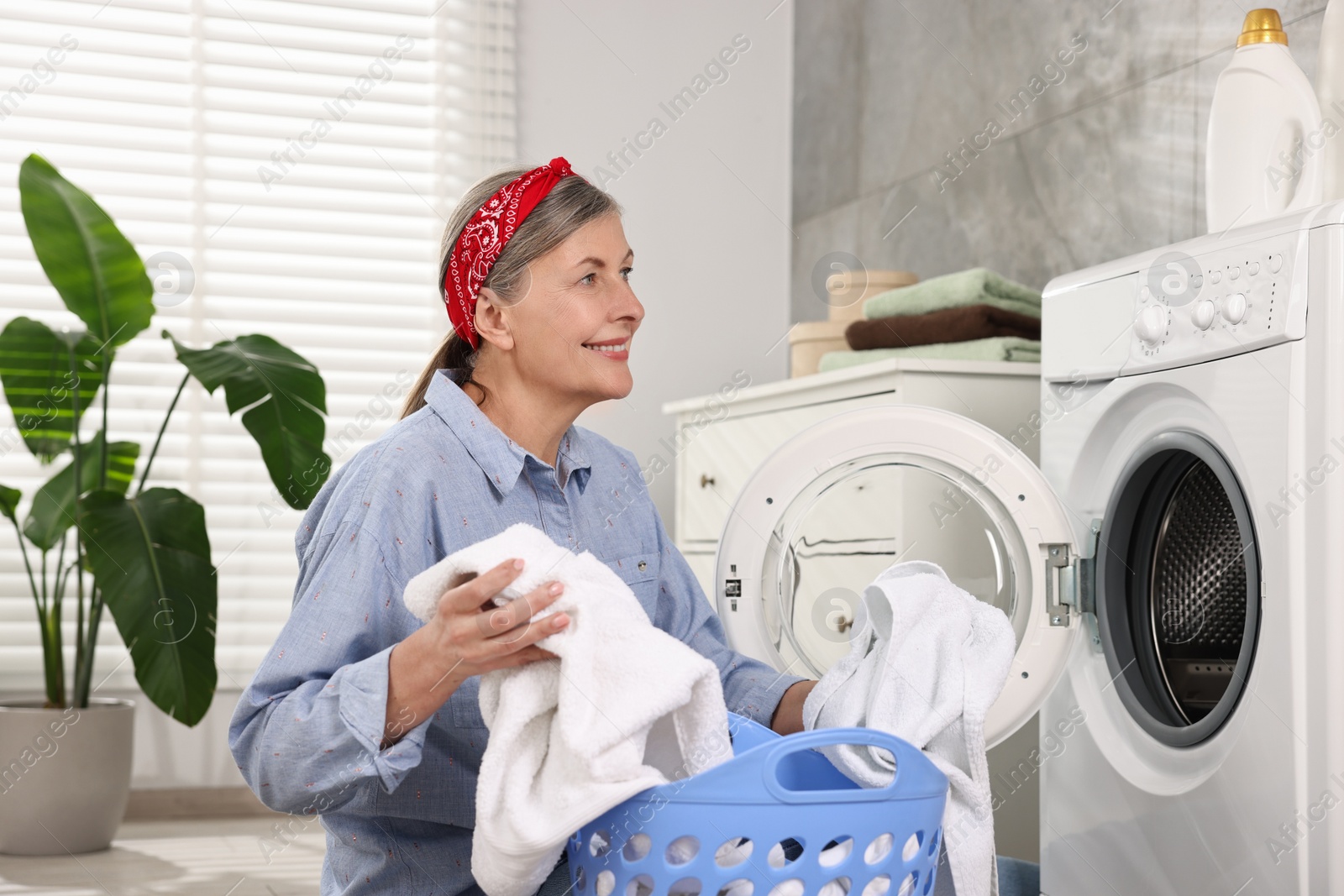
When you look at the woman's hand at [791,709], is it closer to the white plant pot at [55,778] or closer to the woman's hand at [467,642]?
the woman's hand at [467,642]

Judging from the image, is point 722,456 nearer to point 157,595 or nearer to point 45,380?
point 157,595

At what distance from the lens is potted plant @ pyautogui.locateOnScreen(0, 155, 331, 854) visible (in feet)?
7.52

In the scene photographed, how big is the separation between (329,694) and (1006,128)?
1959mm

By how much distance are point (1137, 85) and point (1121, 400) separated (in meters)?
0.86

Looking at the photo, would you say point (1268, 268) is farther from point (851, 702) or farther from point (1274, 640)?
point (851, 702)

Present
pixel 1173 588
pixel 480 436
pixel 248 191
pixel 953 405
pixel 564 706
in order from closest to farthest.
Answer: pixel 564 706 → pixel 480 436 → pixel 1173 588 → pixel 953 405 → pixel 248 191

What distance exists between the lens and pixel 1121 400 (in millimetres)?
1432

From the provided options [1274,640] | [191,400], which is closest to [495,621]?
[1274,640]

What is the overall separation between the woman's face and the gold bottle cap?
35.1 inches

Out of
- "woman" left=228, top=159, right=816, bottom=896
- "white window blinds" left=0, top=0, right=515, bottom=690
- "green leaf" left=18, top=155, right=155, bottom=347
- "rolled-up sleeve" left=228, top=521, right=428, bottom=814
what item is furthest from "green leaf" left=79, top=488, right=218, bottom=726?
"rolled-up sleeve" left=228, top=521, right=428, bottom=814

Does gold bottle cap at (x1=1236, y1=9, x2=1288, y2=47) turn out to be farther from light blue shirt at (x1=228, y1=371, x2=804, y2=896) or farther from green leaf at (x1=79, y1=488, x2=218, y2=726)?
green leaf at (x1=79, y1=488, x2=218, y2=726)

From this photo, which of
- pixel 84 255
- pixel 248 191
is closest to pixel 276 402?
pixel 84 255

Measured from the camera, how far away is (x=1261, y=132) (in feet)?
4.82

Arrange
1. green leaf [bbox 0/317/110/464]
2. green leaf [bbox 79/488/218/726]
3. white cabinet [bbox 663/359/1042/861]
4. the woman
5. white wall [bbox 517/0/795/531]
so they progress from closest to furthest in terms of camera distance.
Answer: the woman
white cabinet [bbox 663/359/1042/861]
green leaf [bbox 79/488/218/726]
green leaf [bbox 0/317/110/464]
white wall [bbox 517/0/795/531]
